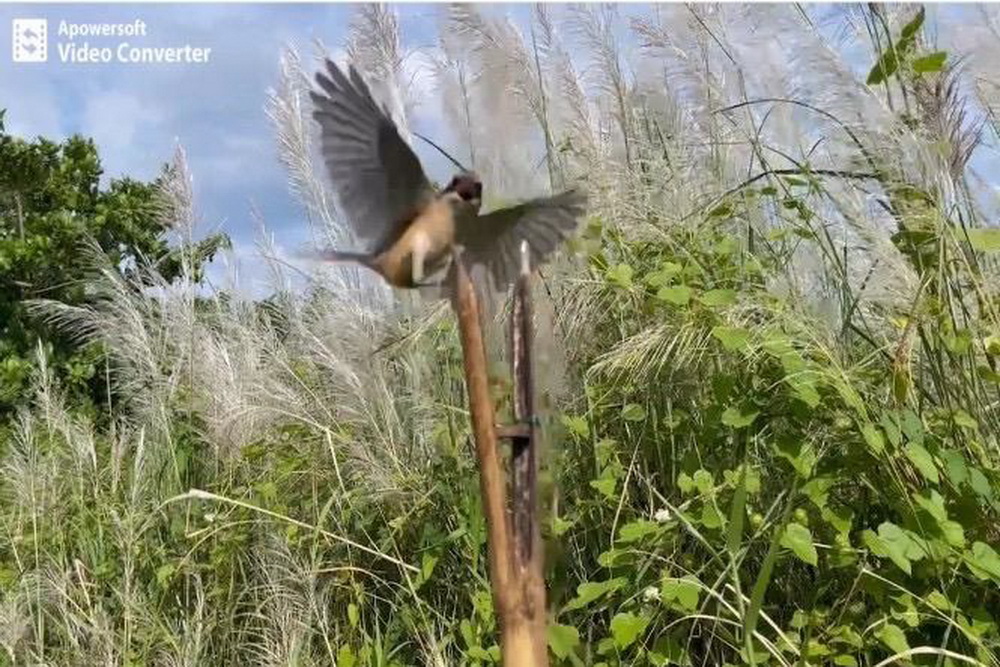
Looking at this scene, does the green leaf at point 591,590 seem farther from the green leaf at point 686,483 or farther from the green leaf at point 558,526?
the green leaf at point 558,526

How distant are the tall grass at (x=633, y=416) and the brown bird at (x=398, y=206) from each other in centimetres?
12

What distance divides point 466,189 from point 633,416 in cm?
113

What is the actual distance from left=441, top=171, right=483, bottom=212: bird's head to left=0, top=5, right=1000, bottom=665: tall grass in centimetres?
14

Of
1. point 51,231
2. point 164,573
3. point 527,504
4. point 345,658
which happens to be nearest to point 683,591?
point 345,658

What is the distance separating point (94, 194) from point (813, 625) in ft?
21.0

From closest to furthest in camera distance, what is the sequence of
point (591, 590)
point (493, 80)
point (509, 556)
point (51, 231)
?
1. point (509, 556)
2. point (591, 590)
3. point (493, 80)
4. point (51, 231)

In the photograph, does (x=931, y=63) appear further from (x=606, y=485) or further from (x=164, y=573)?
(x=164, y=573)

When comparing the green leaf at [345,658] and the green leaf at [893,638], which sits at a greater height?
the green leaf at [893,638]

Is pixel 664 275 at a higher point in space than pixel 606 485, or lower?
higher

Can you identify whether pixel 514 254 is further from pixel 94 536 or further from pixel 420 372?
pixel 94 536

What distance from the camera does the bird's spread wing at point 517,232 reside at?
20.0 inches

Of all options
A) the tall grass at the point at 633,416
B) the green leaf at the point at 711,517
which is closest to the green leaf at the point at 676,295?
the tall grass at the point at 633,416

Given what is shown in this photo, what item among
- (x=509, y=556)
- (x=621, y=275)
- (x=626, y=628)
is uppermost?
(x=621, y=275)

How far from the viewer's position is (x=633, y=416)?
1580 mm
